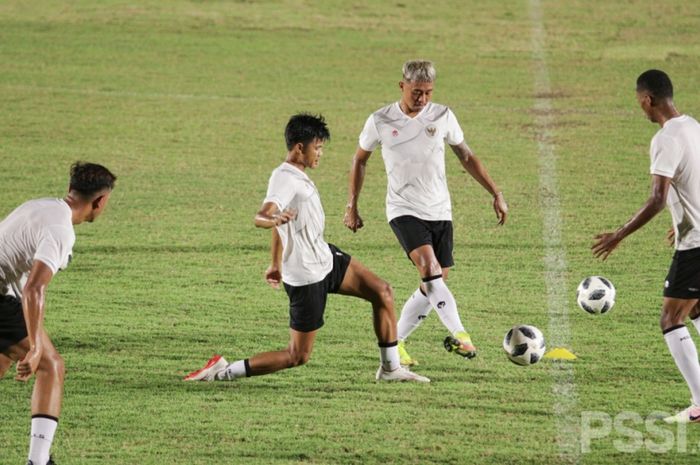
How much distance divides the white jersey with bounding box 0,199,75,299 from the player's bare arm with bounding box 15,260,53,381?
9 centimetres

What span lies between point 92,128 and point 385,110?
10.1m

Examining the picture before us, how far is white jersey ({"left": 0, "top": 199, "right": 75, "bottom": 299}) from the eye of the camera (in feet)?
23.1

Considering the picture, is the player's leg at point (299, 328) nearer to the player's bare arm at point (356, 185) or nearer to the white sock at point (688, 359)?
the player's bare arm at point (356, 185)

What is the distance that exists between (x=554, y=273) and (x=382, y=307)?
12.4 feet

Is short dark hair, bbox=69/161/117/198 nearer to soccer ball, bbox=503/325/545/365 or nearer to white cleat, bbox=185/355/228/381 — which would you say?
white cleat, bbox=185/355/228/381

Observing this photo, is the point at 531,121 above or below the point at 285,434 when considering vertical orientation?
above

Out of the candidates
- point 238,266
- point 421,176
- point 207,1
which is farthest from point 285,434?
point 207,1

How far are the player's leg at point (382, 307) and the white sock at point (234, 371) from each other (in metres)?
0.82

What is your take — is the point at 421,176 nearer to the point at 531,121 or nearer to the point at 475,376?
the point at 475,376

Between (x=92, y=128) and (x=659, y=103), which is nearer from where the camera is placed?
(x=659, y=103)

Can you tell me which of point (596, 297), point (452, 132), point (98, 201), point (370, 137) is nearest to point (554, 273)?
point (596, 297)

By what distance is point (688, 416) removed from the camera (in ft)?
27.2

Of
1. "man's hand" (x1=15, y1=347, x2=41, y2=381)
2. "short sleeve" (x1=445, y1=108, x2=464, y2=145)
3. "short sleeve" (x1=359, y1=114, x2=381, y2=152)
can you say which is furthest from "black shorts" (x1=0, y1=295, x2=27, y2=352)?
"short sleeve" (x1=445, y1=108, x2=464, y2=145)

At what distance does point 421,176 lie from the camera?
9664 mm
